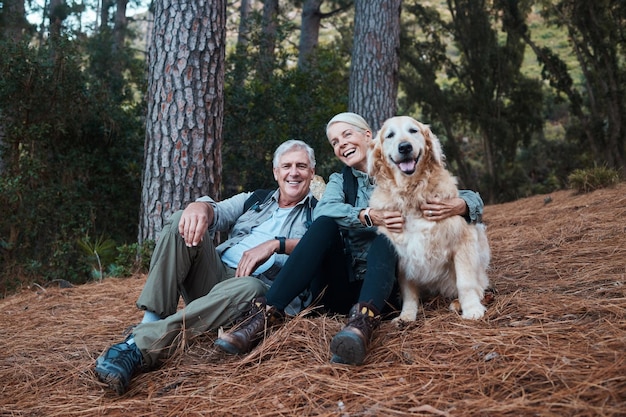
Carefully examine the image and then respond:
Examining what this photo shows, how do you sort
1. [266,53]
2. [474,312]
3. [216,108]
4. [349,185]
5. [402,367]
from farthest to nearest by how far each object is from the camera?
[266,53]
[216,108]
[349,185]
[474,312]
[402,367]

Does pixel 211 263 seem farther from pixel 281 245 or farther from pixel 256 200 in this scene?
pixel 256 200

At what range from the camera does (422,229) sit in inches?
111

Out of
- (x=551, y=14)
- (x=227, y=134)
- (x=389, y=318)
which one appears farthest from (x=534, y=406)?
(x=551, y=14)

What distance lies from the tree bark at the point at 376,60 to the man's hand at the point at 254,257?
375 cm

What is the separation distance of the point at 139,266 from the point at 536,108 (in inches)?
391

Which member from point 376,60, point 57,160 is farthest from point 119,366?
point 57,160

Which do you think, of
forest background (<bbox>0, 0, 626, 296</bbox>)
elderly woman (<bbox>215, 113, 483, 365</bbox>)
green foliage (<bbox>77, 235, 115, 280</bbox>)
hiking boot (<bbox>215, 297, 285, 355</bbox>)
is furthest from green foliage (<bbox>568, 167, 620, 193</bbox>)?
green foliage (<bbox>77, 235, 115, 280</bbox>)

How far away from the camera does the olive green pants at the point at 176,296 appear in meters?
2.60

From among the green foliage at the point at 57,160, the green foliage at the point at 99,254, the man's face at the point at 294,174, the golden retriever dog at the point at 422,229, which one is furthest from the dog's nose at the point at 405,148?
the green foliage at the point at 57,160

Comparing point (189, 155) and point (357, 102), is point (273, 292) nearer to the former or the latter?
point (189, 155)

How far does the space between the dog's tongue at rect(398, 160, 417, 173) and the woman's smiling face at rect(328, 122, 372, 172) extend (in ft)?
1.42

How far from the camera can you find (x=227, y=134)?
289 inches

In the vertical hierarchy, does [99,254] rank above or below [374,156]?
below

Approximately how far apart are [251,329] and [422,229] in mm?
1005
